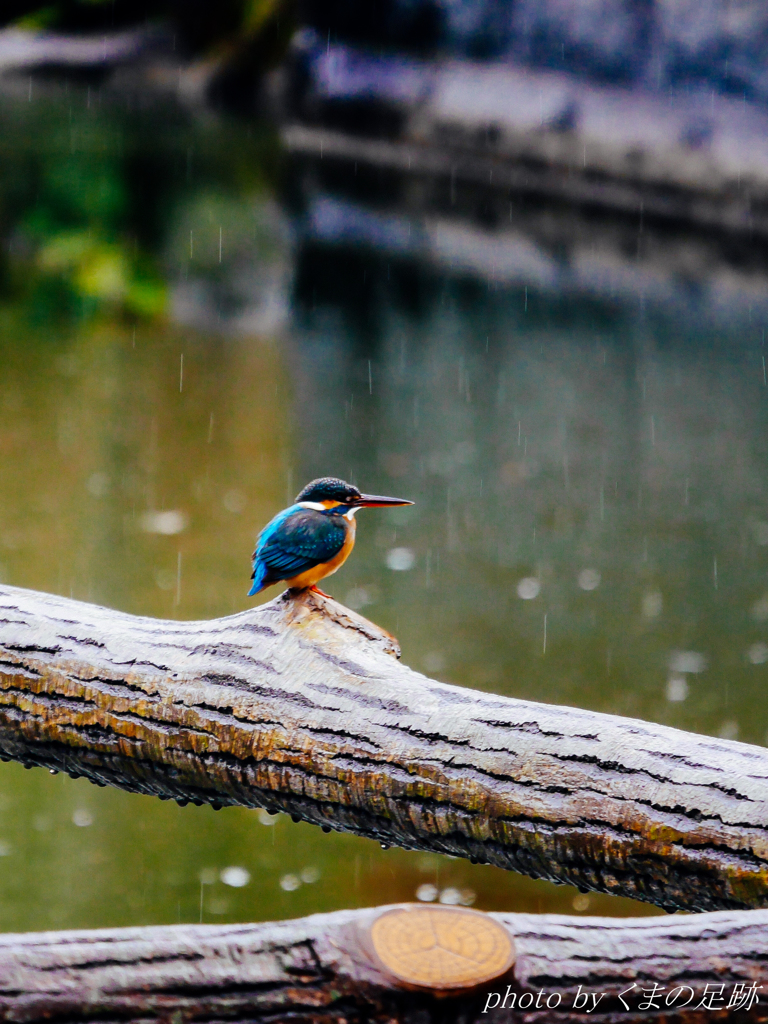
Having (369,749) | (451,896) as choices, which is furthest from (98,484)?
(369,749)

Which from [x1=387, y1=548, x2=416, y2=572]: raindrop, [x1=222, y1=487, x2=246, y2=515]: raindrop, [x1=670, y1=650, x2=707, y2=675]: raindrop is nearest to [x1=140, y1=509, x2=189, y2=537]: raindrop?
[x1=222, y1=487, x2=246, y2=515]: raindrop

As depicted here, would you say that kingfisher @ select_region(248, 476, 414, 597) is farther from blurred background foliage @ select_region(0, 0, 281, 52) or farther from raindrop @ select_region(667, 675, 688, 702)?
blurred background foliage @ select_region(0, 0, 281, 52)

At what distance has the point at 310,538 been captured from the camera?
6.22ft

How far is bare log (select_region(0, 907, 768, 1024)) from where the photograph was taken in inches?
38.2

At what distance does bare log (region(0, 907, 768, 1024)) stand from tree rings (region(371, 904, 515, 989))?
0.04 feet

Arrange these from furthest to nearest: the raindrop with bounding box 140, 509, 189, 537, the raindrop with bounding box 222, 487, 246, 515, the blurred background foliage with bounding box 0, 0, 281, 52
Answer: the blurred background foliage with bounding box 0, 0, 281, 52 → the raindrop with bounding box 222, 487, 246, 515 → the raindrop with bounding box 140, 509, 189, 537

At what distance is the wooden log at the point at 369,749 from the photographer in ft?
4.70

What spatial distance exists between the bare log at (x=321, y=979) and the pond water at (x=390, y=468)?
2044mm

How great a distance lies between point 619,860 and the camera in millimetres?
1455

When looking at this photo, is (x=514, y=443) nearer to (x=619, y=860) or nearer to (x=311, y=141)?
(x=619, y=860)

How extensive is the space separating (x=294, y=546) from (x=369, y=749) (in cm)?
42

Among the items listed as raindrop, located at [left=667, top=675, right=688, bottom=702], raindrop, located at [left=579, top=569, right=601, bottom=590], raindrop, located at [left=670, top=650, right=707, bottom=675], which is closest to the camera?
raindrop, located at [left=667, top=675, right=688, bottom=702]

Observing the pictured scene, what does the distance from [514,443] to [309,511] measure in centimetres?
459

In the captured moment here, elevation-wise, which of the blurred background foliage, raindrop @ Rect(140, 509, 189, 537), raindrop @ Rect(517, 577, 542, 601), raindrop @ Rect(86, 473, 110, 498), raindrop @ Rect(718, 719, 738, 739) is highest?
the blurred background foliage
